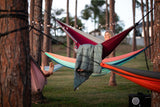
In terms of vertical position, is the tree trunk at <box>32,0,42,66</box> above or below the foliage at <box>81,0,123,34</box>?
below

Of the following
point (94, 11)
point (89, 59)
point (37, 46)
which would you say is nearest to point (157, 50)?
point (89, 59)

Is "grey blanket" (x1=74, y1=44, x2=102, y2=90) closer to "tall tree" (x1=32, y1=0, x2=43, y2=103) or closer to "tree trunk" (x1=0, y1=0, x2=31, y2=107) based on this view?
"tree trunk" (x1=0, y1=0, x2=31, y2=107)

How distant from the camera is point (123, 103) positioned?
4672mm

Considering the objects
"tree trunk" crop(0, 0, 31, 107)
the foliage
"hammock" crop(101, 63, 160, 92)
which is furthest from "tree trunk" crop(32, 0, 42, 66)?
the foliage

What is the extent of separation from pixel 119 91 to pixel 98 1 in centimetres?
2206

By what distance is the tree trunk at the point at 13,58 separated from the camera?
2.02m

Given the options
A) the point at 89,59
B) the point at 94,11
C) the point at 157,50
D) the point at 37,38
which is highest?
the point at 94,11

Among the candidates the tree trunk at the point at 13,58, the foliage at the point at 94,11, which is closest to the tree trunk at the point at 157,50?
the tree trunk at the point at 13,58

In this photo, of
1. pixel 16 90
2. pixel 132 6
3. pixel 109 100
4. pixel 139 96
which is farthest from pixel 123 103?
pixel 132 6

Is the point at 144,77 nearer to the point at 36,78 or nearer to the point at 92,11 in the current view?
the point at 36,78

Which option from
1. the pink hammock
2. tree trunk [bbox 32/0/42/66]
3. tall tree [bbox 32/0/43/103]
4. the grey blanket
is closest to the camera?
→ the grey blanket

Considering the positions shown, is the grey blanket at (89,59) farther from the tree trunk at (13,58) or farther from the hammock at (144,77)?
the tree trunk at (13,58)

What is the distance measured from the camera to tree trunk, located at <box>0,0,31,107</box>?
6.64 feet

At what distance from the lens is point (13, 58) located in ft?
6.72
